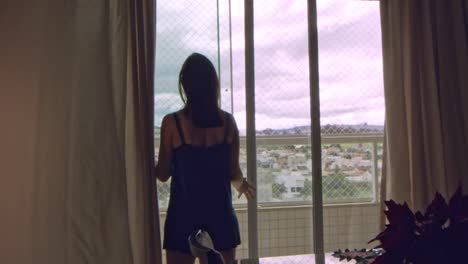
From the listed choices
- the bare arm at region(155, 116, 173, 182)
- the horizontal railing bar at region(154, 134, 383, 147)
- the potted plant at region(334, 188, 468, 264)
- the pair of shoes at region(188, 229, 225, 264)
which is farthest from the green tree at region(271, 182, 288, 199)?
the potted plant at region(334, 188, 468, 264)

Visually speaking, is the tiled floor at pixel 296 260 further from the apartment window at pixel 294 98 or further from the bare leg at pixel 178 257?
the apartment window at pixel 294 98

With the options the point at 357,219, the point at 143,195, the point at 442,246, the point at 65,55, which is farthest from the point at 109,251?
the point at 442,246

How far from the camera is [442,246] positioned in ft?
3.08

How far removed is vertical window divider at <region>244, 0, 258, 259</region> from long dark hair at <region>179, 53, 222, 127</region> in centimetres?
60

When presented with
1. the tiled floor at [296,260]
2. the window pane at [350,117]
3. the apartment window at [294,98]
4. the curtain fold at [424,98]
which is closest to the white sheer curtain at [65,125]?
the apartment window at [294,98]

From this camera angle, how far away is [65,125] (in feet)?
7.80

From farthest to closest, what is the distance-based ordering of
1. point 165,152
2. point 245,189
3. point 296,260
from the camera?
point 245,189
point 165,152
point 296,260

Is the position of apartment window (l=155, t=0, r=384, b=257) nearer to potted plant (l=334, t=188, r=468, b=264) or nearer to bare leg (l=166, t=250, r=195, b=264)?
bare leg (l=166, t=250, r=195, b=264)

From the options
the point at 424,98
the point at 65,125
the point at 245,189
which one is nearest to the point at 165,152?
the point at 245,189

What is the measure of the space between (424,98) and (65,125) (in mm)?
2123

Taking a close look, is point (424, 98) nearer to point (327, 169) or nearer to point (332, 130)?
point (332, 130)

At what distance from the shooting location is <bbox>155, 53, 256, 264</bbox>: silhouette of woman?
6.61 ft

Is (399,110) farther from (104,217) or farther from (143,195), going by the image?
(104,217)

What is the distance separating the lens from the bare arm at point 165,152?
2.07 m
